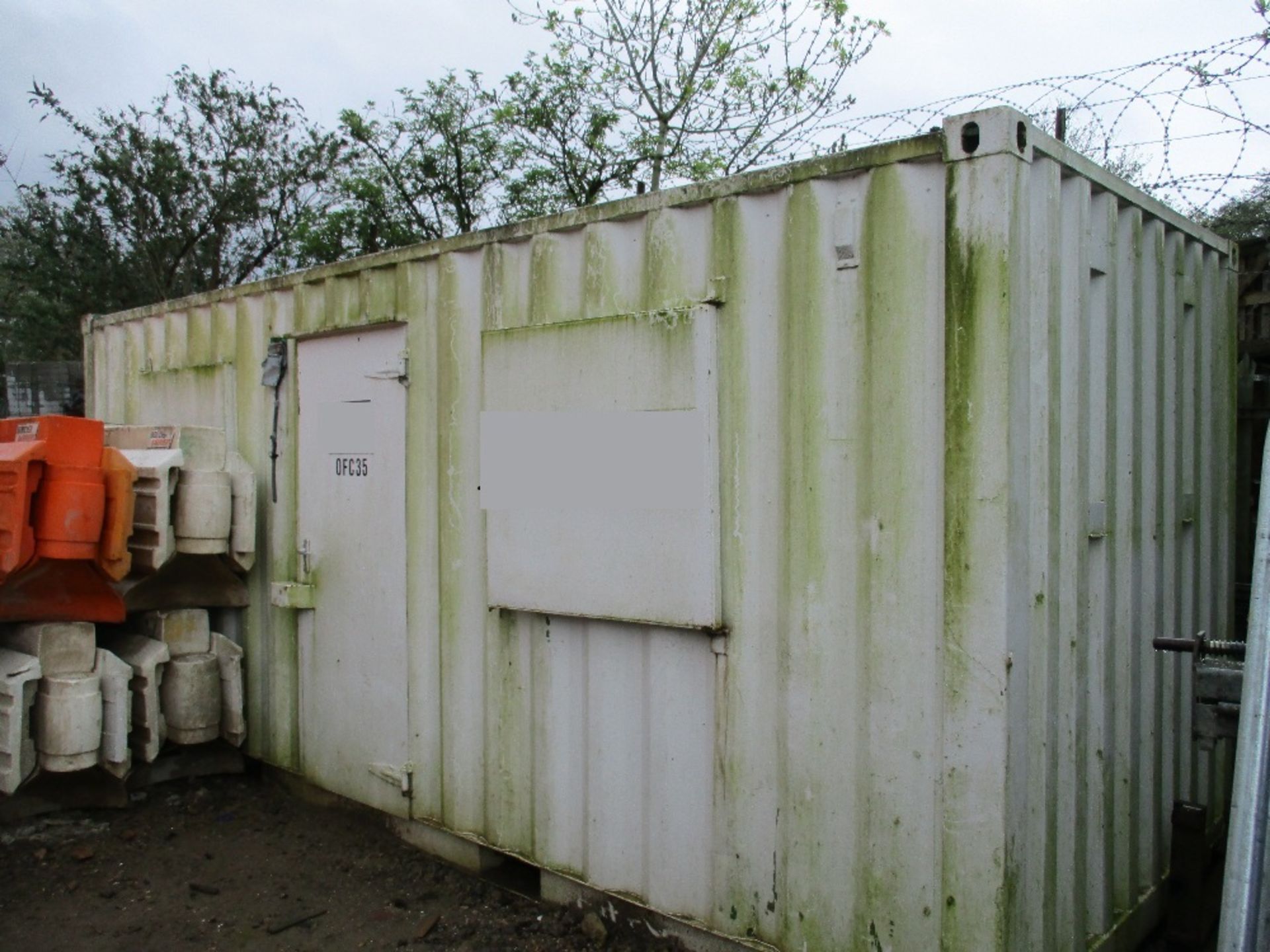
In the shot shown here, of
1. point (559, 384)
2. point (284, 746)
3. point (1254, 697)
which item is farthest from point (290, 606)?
point (1254, 697)

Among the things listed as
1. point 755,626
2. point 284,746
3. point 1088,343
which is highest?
point 1088,343

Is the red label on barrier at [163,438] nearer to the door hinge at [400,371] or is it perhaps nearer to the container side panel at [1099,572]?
the door hinge at [400,371]

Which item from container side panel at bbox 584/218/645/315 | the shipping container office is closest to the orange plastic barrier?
the shipping container office

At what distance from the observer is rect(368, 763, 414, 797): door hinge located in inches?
161

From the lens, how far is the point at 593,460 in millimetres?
3260

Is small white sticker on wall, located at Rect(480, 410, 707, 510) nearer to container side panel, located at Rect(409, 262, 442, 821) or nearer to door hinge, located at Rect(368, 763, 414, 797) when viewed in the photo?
container side panel, located at Rect(409, 262, 442, 821)

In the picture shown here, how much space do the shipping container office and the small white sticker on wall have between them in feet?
0.04

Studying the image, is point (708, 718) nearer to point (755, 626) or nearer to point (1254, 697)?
point (755, 626)

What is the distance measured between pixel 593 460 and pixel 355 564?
1667 millimetres

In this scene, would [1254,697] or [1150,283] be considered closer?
[1254,697]

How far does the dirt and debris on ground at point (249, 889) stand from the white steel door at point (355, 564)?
26 centimetres

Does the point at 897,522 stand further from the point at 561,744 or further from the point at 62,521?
the point at 62,521

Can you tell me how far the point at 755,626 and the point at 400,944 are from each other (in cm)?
176

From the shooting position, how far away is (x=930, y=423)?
2588 millimetres
